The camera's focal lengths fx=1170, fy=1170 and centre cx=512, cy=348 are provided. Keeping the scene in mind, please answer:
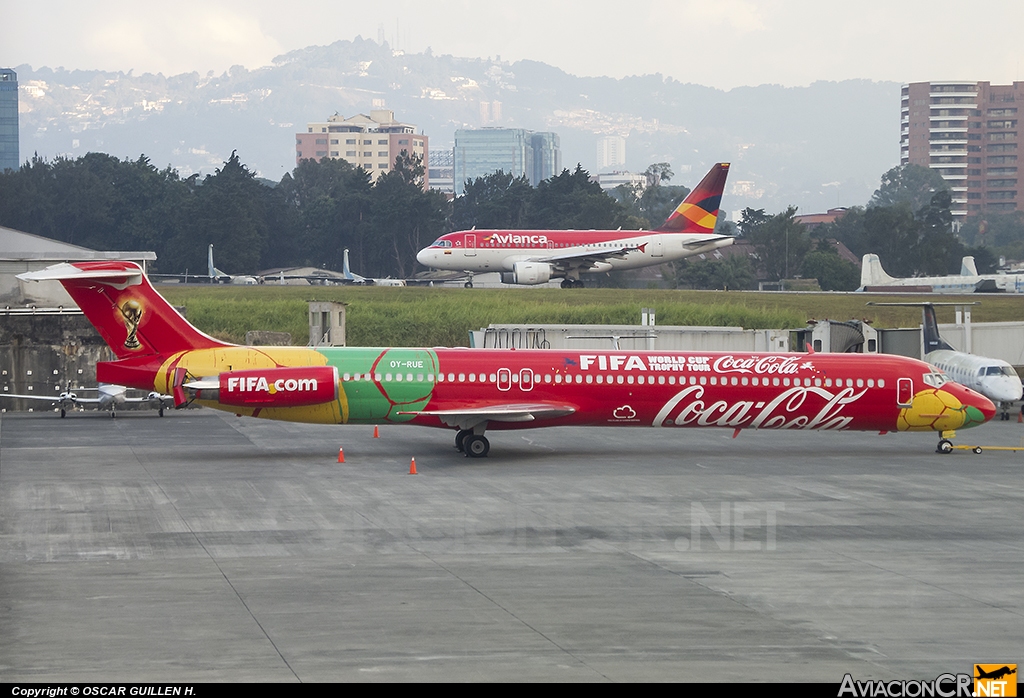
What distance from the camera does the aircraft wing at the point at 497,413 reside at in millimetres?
30547

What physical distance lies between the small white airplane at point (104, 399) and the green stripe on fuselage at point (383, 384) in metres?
10.8

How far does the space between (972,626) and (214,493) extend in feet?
52.4

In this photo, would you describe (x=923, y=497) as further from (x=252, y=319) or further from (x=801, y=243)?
(x=801, y=243)

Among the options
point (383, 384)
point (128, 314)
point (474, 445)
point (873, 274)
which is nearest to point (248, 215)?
point (873, 274)

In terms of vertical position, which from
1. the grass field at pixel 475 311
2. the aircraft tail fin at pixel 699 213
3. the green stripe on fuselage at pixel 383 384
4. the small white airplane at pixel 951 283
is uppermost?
the aircraft tail fin at pixel 699 213

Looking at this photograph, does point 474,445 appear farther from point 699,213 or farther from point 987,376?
point 699,213

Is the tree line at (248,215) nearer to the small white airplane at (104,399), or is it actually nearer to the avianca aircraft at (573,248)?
the avianca aircraft at (573,248)

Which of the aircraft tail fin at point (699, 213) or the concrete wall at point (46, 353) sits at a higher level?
the aircraft tail fin at point (699, 213)

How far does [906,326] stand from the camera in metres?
61.4

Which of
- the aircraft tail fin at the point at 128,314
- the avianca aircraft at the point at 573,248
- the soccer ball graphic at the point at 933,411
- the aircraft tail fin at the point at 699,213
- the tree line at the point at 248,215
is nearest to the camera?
the aircraft tail fin at the point at 128,314

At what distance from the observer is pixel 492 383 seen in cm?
3136

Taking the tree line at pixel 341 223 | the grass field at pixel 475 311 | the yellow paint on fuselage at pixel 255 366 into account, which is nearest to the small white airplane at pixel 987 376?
the grass field at pixel 475 311

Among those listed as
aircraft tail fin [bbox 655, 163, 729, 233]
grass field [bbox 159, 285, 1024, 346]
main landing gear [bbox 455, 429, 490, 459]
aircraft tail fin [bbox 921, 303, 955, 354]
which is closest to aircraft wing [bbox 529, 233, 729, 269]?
aircraft tail fin [bbox 655, 163, 729, 233]

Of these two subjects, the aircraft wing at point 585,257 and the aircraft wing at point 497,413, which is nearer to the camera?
the aircraft wing at point 497,413
